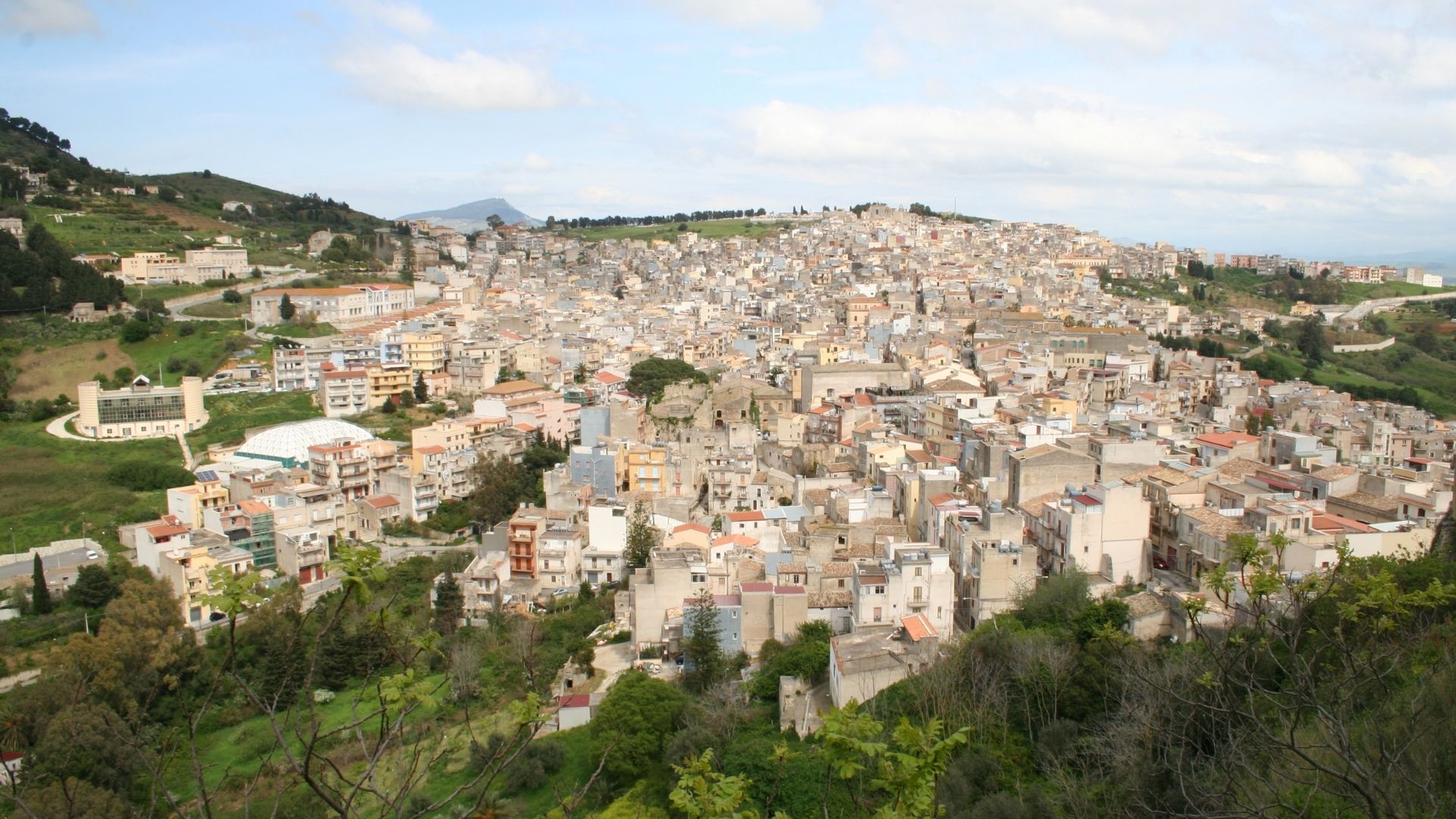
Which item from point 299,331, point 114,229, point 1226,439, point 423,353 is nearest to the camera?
point 1226,439

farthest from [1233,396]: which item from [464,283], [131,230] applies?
[131,230]

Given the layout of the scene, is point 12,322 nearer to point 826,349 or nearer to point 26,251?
point 26,251

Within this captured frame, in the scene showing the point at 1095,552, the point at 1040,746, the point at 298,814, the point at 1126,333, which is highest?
the point at 1126,333

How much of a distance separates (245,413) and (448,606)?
12.9 meters

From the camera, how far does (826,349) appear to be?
84.5 ft

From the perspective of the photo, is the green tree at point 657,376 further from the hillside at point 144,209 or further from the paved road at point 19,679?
the hillside at point 144,209

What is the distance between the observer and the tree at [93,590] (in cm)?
1559

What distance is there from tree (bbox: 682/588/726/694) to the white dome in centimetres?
1211

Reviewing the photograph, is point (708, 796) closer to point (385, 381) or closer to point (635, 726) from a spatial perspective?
point (635, 726)

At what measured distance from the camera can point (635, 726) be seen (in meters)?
10.4

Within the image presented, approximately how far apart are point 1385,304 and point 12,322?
1895 inches

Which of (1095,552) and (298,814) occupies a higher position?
(1095,552)

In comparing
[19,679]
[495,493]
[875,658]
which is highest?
[875,658]

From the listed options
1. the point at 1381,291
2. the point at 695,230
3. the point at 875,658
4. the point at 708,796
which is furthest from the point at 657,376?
the point at 695,230
